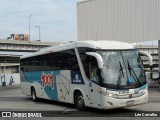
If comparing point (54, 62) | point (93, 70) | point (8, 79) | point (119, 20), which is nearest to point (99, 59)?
point (93, 70)

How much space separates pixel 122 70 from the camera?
571 inches

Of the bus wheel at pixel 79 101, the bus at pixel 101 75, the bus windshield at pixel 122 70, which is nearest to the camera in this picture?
the bus at pixel 101 75

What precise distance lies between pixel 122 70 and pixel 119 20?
75.8 ft

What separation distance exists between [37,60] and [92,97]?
302 inches

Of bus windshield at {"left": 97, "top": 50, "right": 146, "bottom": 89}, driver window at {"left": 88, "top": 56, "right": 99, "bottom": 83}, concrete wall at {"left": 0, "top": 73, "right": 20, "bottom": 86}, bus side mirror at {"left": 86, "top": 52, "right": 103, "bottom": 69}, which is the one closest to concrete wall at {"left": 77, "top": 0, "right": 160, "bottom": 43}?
bus windshield at {"left": 97, "top": 50, "right": 146, "bottom": 89}

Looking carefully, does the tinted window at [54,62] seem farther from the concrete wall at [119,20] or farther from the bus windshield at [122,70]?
the concrete wall at [119,20]

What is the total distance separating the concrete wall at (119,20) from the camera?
1310 inches

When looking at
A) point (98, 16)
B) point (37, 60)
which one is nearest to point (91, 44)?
point (37, 60)

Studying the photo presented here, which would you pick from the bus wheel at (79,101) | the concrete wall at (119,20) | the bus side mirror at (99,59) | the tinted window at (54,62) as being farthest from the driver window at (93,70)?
the concrete wall at (119,20)

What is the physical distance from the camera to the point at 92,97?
14898 mm

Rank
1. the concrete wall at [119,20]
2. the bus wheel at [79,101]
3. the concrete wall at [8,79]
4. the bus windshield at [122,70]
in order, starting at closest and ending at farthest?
the bus windshield at [122,70] → the bus wheel at [79,101] → the concrete wall at [119,20] → the concrete wall at [8,79]

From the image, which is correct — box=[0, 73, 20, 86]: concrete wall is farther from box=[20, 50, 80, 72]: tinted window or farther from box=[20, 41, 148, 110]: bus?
box=[20, 41, 148, 110]: bus

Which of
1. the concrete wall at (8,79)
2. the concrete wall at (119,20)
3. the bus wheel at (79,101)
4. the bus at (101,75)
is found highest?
the concrete wall at (119,20)

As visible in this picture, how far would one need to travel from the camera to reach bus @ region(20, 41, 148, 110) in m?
14.2
